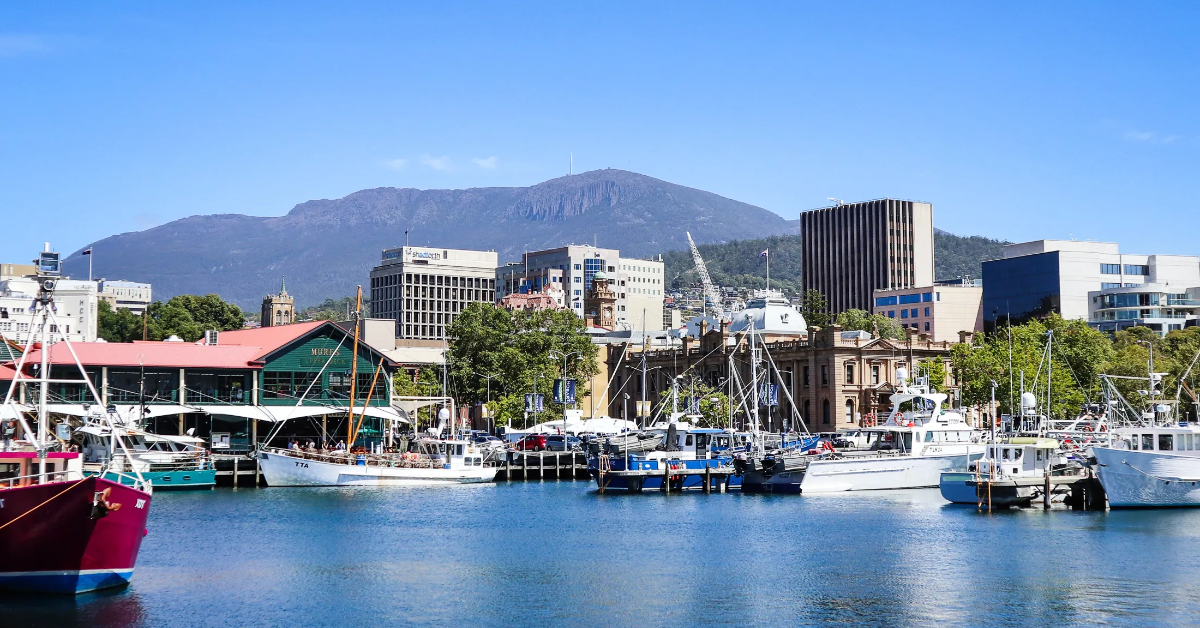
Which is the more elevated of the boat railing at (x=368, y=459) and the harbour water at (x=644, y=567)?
the boat railing at (x=368, y=459)

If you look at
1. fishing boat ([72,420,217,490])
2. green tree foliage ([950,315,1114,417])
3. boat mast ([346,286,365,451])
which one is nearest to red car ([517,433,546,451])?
boat mast ([346,286,365,451])

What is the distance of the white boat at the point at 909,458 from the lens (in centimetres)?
9269

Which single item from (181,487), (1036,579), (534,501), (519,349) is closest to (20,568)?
(1036,579)

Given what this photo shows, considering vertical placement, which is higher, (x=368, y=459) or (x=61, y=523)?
(x=368, y=459)

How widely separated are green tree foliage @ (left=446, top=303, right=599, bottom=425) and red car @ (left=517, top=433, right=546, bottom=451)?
46.6ft

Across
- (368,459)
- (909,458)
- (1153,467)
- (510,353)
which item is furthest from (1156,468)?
(510,353)

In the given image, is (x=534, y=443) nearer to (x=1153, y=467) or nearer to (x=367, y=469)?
(x=367, y=469)

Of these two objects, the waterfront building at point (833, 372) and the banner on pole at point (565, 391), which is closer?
the banner on pole at point (565, 391)

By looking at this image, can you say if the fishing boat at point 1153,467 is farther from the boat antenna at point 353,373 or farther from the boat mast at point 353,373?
the boat antenna at point 353,373

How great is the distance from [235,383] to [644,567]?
63.8 metres

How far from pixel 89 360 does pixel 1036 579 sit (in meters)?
77.8

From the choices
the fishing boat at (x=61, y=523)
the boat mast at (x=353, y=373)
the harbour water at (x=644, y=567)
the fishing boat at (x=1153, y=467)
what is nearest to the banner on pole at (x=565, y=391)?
the boat mast at (x=353, y=373)

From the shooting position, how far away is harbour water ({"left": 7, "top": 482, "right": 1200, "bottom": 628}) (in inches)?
1822

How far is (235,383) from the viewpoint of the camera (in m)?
113
